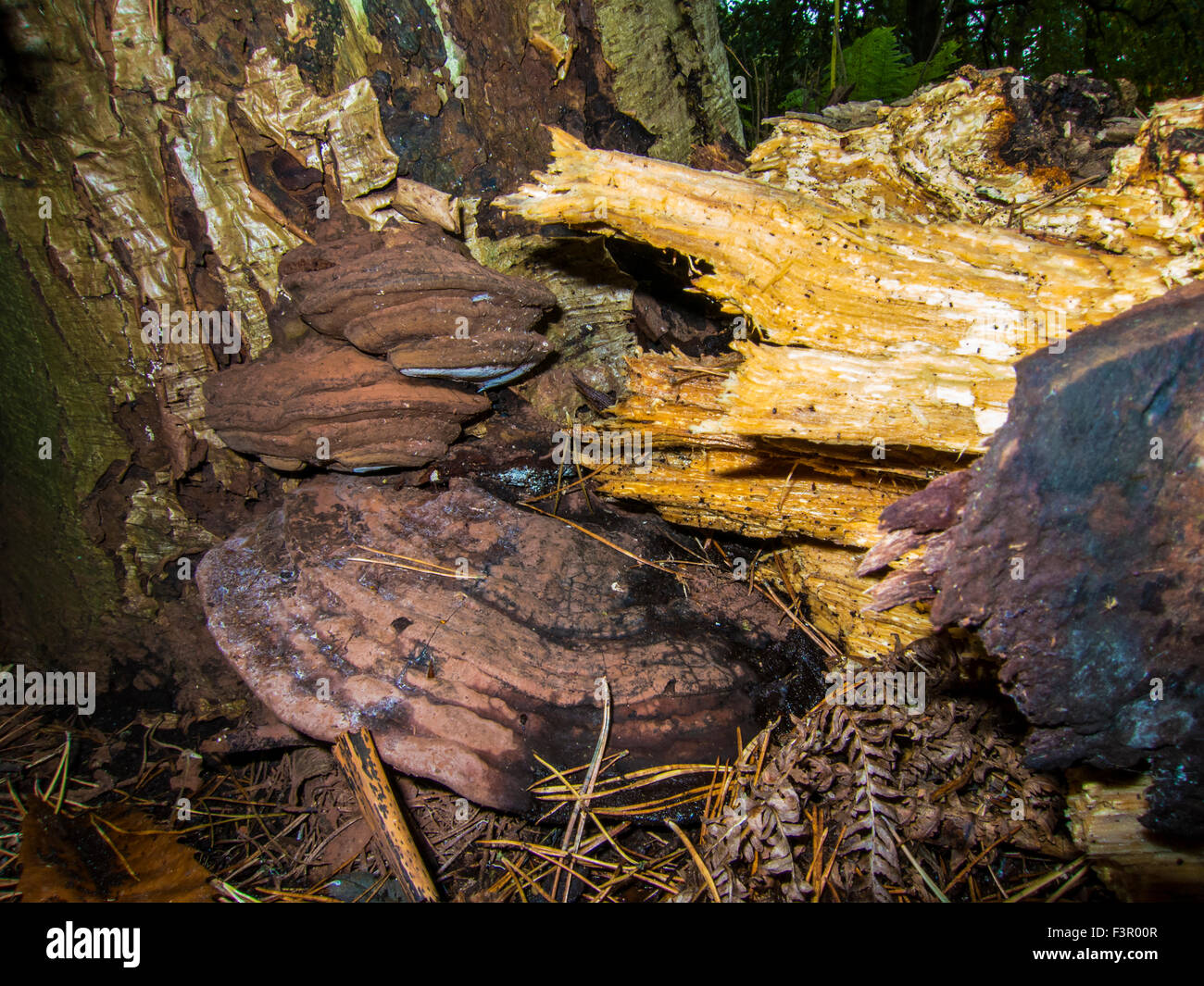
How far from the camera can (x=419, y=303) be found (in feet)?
8.03

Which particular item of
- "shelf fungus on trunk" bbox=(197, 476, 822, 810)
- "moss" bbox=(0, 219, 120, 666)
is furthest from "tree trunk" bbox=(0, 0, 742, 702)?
"shelf fungus on trunk" bbox=(197, 476, 822, 810)

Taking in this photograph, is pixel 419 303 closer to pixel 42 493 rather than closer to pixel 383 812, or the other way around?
pixel 383 812

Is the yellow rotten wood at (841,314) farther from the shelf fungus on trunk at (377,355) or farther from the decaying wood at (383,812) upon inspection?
the decaying wood at (383,812)

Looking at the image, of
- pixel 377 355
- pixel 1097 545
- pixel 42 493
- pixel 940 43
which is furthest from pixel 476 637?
pixel 940 43

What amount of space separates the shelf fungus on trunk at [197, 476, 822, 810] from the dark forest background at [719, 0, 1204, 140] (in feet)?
15.7

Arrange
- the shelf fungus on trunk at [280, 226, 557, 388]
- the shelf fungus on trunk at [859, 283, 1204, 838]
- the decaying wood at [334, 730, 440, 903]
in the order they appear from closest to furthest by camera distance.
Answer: the shelf fungus on trunk at [859, 283, 1204, 838]
the decaying wood at [334, 730, 440, 903]
the shelf fungus on trunk at [280, 226, 557, 388]

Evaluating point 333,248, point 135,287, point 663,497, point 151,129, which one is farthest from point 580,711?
point 151,129

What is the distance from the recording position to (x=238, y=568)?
9.06 feet

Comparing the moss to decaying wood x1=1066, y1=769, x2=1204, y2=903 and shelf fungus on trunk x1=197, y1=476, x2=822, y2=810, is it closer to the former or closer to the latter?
shelf fungus on trunk x1=197, y1=476, x2=822, y2=810

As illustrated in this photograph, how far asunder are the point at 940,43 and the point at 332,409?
11105mm

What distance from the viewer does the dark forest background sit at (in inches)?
236

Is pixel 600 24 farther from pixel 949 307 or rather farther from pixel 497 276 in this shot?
pixel 949 307

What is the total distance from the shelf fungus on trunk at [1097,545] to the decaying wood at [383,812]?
7.01 ft

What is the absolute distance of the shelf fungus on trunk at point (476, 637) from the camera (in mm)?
2355
